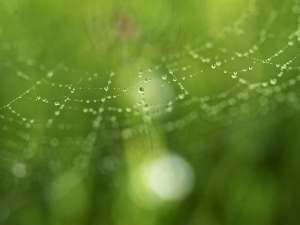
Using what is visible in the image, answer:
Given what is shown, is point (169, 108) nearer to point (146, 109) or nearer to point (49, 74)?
point (146, 109)

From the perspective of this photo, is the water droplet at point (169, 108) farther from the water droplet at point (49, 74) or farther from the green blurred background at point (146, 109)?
the water droplet at point (49, 74)

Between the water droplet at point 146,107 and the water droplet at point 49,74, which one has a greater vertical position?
the water droplet at point 49,74

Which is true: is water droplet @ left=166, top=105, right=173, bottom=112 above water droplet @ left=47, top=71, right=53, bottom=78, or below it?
below

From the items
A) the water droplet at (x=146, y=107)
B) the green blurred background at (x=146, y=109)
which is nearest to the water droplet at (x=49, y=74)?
the green blurred background at (x=146, y=109)

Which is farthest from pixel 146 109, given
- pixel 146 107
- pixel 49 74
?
pixel 49 74

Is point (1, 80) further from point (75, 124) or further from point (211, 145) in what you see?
point (211, 145)

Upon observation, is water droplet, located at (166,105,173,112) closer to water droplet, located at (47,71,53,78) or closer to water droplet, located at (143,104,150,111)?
water droplet, located at (143,104,150,111)

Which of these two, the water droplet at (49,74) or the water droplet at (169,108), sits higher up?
the water droplet at (49,74)

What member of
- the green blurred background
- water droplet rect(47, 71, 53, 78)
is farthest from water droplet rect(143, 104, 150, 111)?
water droplet rect(47, 71, 53, 78)
